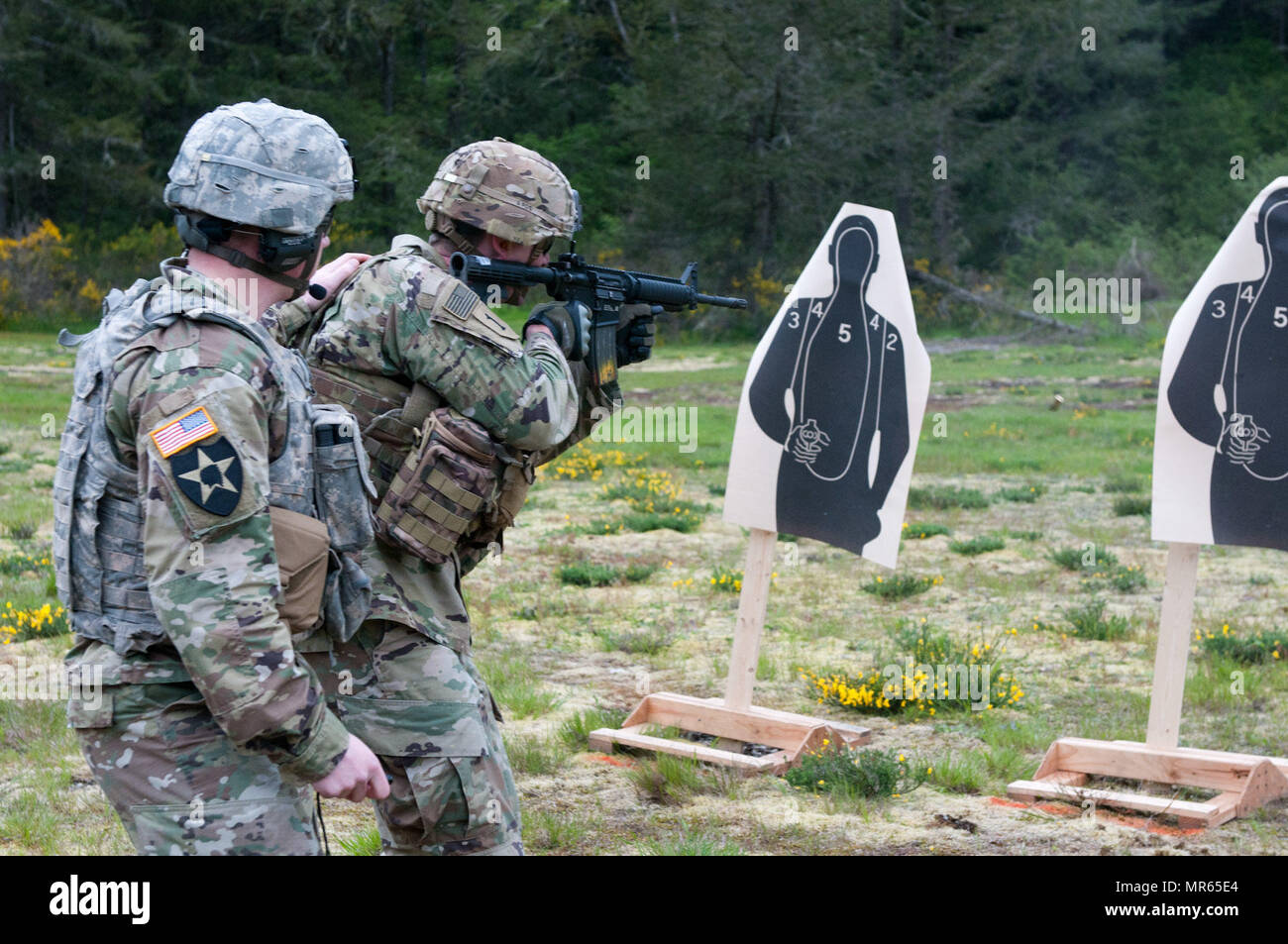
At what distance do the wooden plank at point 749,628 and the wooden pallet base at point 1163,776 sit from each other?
1194 mm

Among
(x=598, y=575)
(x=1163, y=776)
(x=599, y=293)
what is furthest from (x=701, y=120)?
(x=599, y=293)

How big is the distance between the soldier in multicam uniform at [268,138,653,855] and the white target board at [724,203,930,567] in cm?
220

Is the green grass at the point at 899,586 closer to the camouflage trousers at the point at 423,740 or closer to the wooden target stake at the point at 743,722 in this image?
the wooden target stake at the point at 743,722

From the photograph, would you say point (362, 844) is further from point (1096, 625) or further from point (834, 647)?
point (1096, 625)

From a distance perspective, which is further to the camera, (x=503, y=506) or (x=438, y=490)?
(x=503, y=506)

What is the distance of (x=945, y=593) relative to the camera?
8852 millimetres

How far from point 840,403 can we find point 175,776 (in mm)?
3840

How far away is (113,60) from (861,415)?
98.9ft

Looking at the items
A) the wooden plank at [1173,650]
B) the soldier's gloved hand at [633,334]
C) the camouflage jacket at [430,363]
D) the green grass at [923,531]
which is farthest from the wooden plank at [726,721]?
the green grass at [923,531]

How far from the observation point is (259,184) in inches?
113

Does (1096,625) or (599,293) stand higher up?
(599,293)

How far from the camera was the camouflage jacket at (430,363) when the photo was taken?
371 centimetres
